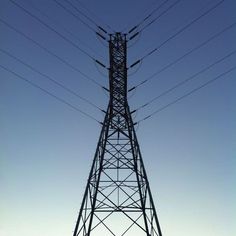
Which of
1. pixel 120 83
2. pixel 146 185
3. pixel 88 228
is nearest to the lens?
pixel 88 228

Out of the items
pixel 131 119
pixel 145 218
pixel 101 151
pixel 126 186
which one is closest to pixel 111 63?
pixel 131 119

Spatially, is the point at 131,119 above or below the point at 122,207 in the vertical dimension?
above

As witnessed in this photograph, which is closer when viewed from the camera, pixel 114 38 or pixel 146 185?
pixel 146 185

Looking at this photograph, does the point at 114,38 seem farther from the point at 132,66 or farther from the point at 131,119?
the point at 131,119

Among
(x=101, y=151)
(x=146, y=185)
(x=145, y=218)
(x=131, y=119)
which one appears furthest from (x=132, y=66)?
(x=145, y=218)

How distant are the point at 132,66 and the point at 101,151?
19.1 feet

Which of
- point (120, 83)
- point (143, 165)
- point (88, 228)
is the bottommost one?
point (88, 228)

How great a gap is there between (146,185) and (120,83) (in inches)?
255

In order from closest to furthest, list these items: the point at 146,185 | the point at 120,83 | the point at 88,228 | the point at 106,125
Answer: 1. the point at 88,228
2. the point at 146,185
3. the point at 106,125
4. the point at 120,83

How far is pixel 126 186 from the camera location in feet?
70.9

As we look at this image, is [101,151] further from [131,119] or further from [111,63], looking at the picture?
[111,63]

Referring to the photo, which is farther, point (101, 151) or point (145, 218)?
point (101, 151)

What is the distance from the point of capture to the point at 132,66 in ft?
83.6

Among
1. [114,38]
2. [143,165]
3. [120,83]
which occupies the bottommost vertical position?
[143,165]
